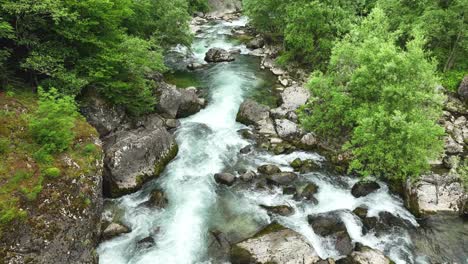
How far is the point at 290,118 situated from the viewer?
92.2ft

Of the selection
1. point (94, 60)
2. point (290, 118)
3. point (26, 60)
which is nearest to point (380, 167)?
point (290, 118)

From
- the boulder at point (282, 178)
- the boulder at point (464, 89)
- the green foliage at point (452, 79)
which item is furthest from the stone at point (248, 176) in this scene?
the green foliage at point (452, 79)

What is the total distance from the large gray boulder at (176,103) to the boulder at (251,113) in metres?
4.05

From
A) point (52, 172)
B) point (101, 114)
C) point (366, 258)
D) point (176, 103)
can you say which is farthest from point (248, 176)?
point (52, 172)

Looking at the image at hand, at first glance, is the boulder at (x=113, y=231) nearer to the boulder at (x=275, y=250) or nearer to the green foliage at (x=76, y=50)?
the boulder at (x=275, y=250)

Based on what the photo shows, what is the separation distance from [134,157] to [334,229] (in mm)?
12459

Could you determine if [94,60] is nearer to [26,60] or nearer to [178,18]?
[26,60]

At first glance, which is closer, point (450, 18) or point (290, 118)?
point (290, 118)

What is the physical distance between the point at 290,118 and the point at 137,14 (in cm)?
1808

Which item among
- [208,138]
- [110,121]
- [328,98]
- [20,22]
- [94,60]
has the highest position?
[20,22]

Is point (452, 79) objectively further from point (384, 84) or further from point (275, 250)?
point (275, 250)

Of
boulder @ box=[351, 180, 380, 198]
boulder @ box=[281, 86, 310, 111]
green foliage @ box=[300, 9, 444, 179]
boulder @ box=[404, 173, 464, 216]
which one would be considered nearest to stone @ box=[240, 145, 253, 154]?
green foliage @ box=[300, 9, 444, 179]

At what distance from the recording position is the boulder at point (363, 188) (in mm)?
20859

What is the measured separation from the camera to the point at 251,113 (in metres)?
28.6
